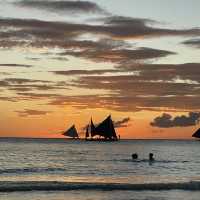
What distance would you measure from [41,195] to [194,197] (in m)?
9.39

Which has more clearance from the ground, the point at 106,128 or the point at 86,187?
the point at 106,128

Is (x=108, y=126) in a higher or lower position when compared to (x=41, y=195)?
higher

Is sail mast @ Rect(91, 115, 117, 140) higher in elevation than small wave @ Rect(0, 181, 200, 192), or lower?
higher

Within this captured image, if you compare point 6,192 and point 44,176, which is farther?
point 44,176

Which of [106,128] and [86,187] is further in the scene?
[106,128]

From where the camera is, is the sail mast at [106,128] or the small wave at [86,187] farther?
the sail mast at [106,128]

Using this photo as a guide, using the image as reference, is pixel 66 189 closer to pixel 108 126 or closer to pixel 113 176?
pixel 113 176

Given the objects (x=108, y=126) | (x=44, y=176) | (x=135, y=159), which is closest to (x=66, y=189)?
(x=44, y=176)

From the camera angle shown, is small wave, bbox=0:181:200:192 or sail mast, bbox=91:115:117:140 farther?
sail mast, bbox=91:115:117:140

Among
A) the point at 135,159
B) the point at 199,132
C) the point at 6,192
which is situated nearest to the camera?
the point at 6,192

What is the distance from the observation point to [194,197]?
3469 cm

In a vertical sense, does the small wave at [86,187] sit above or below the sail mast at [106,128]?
below

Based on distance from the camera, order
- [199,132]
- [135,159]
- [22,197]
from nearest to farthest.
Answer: [22,197]
[135,159]
[199,132]

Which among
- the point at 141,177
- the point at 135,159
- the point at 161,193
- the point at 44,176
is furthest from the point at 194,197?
the point at 135,159
